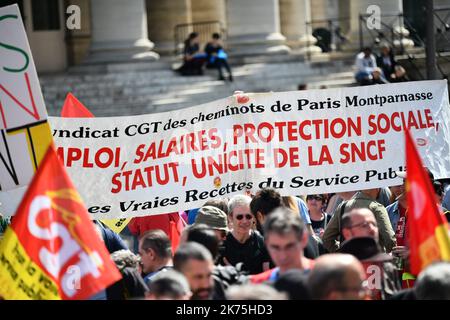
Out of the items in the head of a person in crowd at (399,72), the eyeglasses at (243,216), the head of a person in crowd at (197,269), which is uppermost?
the head of a person in crowd at (197,269)

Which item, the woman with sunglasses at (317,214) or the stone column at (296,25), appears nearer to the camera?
the woman with sunglasses at (317,214)

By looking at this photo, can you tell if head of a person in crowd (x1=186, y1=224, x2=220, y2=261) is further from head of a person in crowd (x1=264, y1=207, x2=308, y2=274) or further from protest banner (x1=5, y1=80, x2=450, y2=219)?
protest banner (x1=5, y1=80, x2=450, y2=219)

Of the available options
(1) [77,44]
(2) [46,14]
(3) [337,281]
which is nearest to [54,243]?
(3) [337,281]

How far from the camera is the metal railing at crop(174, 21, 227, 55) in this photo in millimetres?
32406

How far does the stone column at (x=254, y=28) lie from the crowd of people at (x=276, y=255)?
56.0 ft

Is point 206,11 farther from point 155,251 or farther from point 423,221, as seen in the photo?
point 423,221

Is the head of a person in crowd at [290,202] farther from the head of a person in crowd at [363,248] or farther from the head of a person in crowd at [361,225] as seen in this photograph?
the head of a person in crowd at [363,248]

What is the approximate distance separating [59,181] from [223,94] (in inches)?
820

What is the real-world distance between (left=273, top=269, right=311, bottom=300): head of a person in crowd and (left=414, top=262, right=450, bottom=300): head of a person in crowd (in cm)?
55

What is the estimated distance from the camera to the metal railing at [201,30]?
32406 mm

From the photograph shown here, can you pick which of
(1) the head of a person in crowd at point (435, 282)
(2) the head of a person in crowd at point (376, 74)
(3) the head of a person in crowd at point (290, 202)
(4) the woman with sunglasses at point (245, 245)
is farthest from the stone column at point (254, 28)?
(1) the head of a person in crowd at point (435, 282)

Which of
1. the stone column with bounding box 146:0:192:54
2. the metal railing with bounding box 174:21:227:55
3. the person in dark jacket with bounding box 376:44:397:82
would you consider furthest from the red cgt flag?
the stone column with bounding box 146:0:192:54

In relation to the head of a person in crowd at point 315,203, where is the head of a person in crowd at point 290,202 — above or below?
above

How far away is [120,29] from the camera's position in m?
29.0
